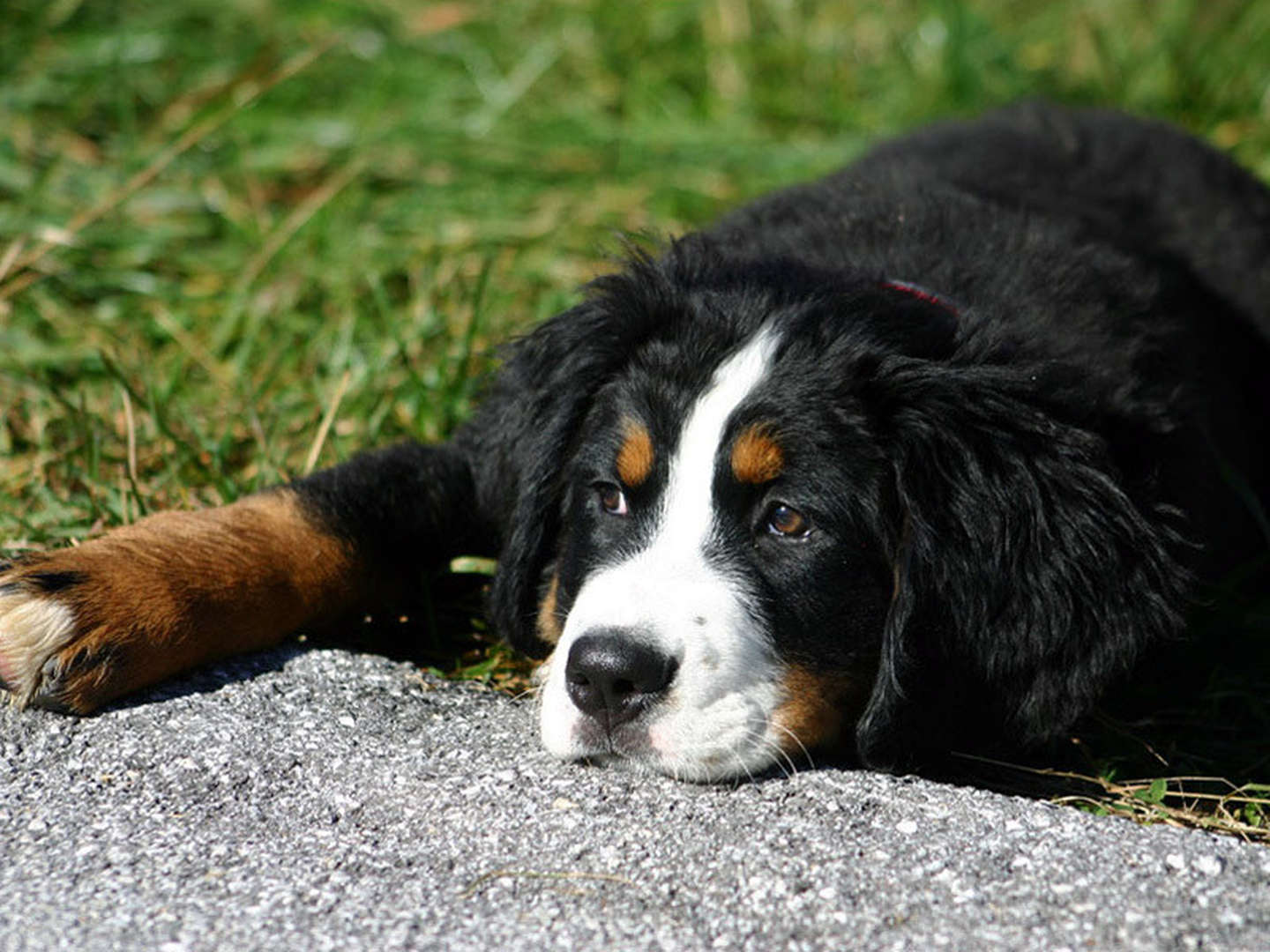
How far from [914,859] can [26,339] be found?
11.9 ft

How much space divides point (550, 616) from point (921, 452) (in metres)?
0.96

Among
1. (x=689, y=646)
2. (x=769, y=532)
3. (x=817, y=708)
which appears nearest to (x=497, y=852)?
(x=689, y=646)

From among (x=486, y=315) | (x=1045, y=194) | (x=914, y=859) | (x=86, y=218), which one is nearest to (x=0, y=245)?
(x=86, y=218)

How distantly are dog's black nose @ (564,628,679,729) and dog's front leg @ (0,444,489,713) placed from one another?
2.79 ft

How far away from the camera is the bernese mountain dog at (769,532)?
3457 millimetres

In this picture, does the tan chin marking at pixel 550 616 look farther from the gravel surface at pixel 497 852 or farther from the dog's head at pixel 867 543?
the gravel surface at pixel 497 852

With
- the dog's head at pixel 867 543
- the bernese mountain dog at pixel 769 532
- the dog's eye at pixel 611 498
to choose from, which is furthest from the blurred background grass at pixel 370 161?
the dog's head at pixel 867 543

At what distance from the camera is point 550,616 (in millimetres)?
3947

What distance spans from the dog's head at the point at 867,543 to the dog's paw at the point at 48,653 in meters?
0.95

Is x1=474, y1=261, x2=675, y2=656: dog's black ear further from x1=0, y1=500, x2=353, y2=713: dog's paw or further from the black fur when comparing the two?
x1=0, y1=500, x2=353, y2=713: dog's paw

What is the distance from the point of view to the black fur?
11.7 ft

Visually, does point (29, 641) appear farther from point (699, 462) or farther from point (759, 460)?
point (759, 460)

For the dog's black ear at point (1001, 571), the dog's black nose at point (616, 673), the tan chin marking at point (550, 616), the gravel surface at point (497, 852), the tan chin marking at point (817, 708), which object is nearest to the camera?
the gravel surface at point (497, 852)

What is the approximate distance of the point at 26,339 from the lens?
216 inches
